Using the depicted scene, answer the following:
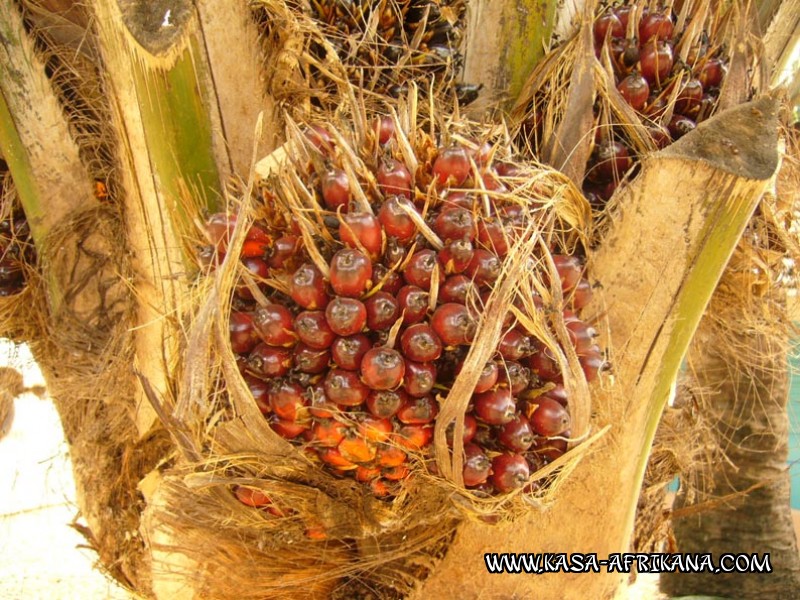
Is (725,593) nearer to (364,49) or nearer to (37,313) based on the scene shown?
(364,49)

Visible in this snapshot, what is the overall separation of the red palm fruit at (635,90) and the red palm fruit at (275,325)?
3.13 ft

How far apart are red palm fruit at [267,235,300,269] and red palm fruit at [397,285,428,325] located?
212mm

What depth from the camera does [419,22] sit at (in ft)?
5.82

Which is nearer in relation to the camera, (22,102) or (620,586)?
(620,586)

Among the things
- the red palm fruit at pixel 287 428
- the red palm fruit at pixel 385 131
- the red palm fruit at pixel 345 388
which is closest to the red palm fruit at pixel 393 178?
the red palm fruit at pixel 385 131

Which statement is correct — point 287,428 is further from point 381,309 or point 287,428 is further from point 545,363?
point 545,363

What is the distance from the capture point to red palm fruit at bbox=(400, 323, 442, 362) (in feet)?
3.64

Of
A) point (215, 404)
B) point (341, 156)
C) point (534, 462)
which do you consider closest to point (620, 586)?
point (534, 462)

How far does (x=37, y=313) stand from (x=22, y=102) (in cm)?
63

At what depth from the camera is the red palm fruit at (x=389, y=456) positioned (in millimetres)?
1161

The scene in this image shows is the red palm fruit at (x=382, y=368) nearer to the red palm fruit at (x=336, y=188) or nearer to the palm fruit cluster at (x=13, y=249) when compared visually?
the red palm fruit at (x=336, y=188)

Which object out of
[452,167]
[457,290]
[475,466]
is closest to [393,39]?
[452,167]

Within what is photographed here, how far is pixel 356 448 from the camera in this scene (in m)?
1.15

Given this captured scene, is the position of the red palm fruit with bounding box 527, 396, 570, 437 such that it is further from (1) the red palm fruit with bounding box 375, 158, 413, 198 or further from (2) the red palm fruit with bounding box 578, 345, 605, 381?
(1) the red palm fruit with bounding box 375, 158, 413, 198
